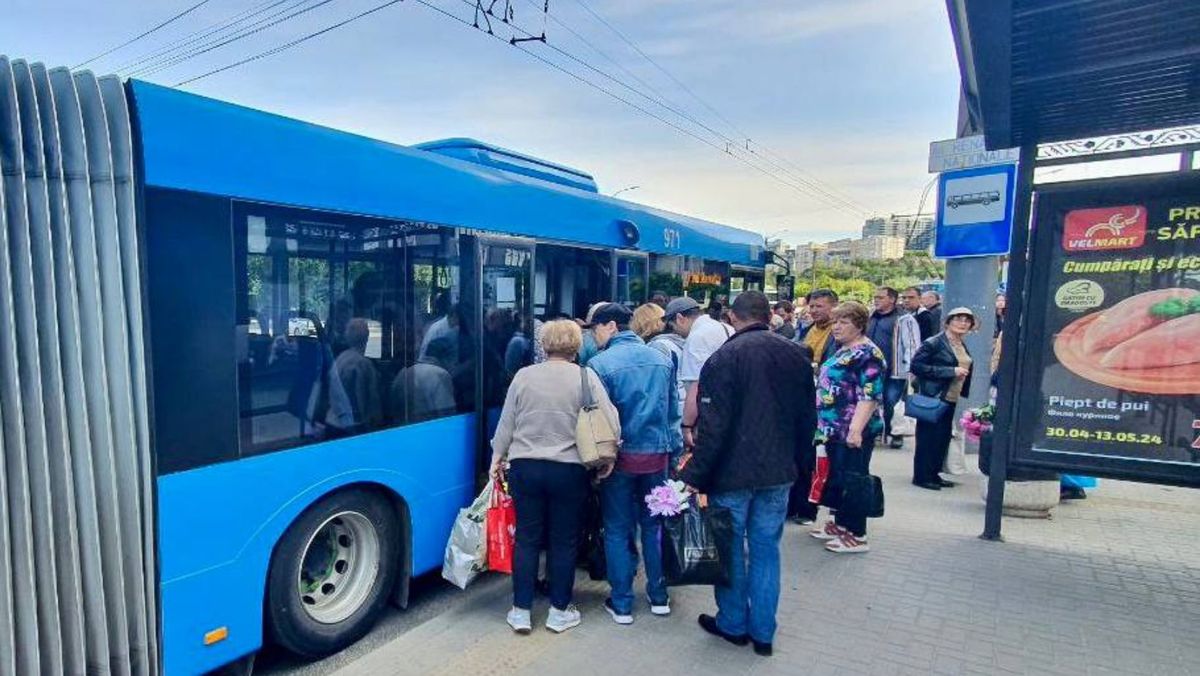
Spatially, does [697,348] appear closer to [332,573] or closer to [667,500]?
[667,500]

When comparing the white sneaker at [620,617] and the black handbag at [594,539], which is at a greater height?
the black handbag at [594,539]

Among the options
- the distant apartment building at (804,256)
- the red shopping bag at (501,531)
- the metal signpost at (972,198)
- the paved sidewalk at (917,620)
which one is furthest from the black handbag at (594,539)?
the distant apartment building at (804,256)

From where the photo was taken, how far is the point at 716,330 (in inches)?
205

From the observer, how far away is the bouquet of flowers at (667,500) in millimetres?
3691

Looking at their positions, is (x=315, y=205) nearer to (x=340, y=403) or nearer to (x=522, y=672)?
(x=340, y=403)

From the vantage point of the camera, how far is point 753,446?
3439mm

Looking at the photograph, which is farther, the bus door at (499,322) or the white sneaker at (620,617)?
the bus door at (499,322)

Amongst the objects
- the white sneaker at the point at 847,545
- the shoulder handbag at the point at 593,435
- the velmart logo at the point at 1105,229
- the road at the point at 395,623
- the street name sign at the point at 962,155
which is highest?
the street name sign at the point at 962,155

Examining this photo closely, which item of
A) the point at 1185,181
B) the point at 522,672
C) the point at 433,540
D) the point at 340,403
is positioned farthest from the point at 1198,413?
the point at 340,403

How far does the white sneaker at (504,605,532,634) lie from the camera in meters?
3.79

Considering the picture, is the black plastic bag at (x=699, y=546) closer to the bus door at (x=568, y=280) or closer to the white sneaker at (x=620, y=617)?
the white sneaker at (x=620, y=617)

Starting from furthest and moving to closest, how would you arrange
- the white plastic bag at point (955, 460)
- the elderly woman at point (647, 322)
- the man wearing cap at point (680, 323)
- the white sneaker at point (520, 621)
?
the white plastic bag at point (955, 460)
the man wearing cap at point (680, 323)
the elderly woman at point (647, 322)
the white sneaker at point (520, 621)

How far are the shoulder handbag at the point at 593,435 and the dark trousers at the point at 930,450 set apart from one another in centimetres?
436

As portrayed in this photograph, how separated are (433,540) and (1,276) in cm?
257
